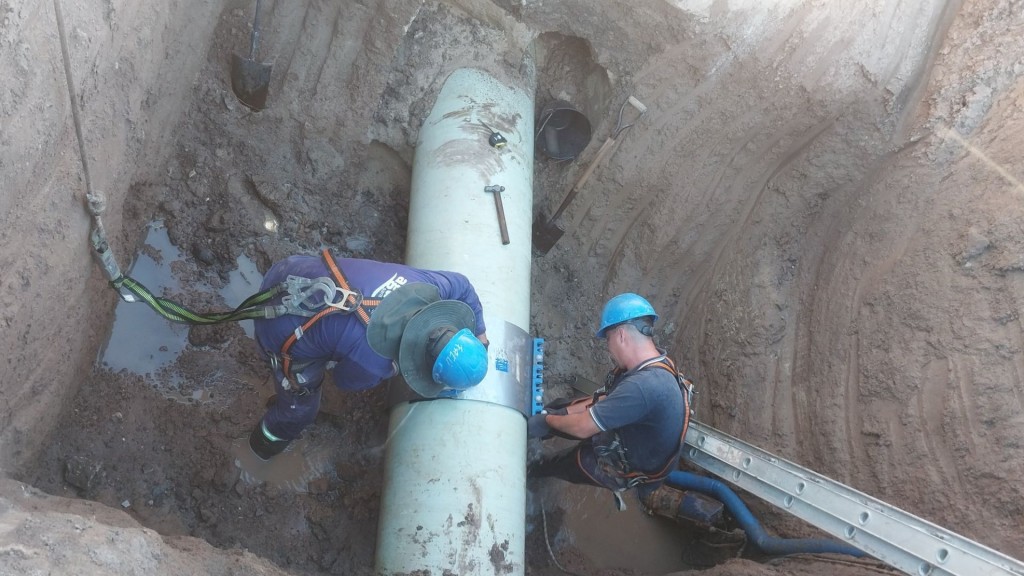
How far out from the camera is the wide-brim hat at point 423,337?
10.2 feet

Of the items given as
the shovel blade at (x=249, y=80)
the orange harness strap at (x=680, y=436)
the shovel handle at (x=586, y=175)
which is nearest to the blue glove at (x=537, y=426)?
the orange harness strap at (x=680, y=436)

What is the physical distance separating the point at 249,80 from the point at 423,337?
8.01 feet

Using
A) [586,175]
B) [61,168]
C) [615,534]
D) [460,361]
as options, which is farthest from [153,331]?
[615,534]

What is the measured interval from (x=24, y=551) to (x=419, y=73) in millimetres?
3555

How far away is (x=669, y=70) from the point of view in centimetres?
486

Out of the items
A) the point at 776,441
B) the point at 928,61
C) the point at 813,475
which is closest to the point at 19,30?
the point at 813,475

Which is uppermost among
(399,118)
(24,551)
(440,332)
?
(399,118)

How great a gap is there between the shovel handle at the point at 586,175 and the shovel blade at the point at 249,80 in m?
2.16

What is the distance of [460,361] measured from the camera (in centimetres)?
304

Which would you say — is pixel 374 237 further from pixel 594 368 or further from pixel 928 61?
pixel 928 61

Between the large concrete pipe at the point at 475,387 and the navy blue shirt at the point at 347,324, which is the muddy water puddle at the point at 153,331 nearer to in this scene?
the navy blue shirt at the point at 347,324

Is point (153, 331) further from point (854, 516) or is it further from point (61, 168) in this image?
point (854, 516)

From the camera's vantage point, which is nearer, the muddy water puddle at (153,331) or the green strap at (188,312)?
the green strap at (188,312)

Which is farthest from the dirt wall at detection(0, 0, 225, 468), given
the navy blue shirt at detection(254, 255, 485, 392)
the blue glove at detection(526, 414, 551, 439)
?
the blue glove at detection(526, 414, 551, 439)
